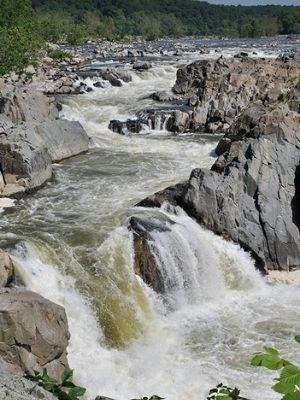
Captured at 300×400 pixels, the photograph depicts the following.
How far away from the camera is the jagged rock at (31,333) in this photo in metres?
10.3

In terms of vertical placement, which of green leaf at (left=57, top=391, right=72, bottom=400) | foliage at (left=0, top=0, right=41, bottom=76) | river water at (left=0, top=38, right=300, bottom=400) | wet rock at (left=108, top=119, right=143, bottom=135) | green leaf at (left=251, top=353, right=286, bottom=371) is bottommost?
river water at (left=0, top=38, right=300, bottom=400)

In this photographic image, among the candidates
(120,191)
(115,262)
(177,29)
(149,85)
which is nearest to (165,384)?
(115,262)

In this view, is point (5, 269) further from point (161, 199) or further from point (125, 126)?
point (125, 126)

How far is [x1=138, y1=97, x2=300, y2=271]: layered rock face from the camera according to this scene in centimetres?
1706

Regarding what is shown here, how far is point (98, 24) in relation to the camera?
427 feet

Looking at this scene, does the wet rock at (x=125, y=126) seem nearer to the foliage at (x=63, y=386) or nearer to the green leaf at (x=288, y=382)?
the foliage at (x=63, y=386)

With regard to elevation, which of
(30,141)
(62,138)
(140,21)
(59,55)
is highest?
(140,21)

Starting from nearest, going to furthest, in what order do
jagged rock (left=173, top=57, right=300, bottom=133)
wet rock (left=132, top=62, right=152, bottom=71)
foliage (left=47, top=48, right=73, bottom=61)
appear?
jagged rock (left=173, top=57, right=300, bottom=133)
wet rock (left=132, top=62, right=152, bottom=71)
foliage (left=47, top=48, right=73, bottom=61)

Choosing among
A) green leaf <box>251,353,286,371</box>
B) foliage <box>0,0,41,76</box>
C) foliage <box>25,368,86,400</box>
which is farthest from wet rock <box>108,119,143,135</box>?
green leaf <box>251,353,286,371</box>

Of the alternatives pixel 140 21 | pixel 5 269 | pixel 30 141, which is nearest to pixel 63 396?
pixel 5 269

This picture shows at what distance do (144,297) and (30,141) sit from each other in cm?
896

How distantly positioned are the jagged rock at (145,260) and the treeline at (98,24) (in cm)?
2511

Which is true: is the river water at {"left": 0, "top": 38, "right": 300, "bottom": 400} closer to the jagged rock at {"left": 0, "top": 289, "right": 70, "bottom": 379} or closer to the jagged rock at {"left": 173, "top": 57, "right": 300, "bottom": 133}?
the jagged rock at {"left": 0, "top": 289, "right": 70, "bottom": 379}

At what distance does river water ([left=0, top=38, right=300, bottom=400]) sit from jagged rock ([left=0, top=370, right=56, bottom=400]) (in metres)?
7.25
